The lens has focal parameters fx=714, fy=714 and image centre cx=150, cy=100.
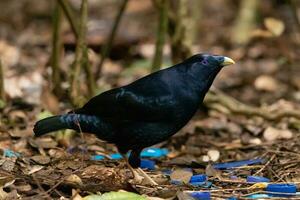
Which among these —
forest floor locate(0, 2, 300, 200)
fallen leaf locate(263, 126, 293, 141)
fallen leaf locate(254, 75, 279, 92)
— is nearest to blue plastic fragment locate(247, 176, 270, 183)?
forest floor locate(0, 2, 300, 200)

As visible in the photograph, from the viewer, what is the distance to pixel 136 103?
185 inches

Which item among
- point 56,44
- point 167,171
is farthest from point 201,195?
point 56,44

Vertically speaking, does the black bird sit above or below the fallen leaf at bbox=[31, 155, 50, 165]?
above

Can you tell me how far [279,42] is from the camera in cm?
855

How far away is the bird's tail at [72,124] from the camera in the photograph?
477 centimetres

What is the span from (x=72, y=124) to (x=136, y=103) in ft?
1.55

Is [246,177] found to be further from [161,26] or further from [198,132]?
[161,26]

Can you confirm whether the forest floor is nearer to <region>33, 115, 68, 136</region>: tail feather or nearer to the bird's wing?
<region>33, 115, 68, 136</region>: tail feather

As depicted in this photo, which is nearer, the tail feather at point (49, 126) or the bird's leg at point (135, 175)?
the bird's leg at point (135, 175)

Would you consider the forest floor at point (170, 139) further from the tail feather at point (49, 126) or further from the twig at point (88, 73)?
the twig at point (88, 73)

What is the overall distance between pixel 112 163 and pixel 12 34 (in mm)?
5925

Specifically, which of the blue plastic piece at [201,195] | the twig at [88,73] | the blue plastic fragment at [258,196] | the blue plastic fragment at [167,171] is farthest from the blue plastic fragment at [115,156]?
the blue plastic fragment at [258,196]

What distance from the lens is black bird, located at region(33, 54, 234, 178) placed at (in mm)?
4625

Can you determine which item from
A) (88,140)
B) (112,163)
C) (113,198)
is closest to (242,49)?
(88,140)
